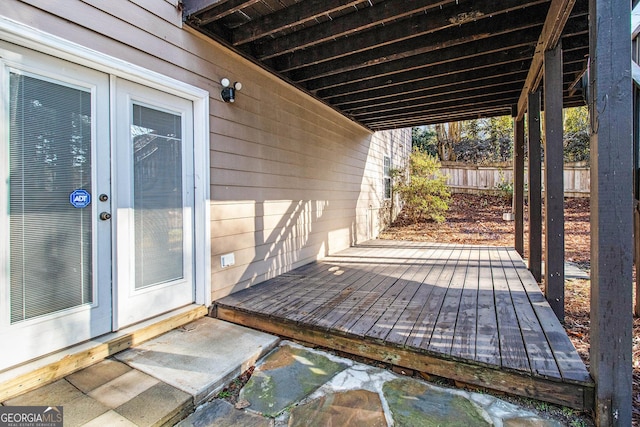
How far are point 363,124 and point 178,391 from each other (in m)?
5.78

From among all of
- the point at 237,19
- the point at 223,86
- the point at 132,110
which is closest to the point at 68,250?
the point at 132,110

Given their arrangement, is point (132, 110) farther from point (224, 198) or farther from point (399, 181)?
point (399, 181)

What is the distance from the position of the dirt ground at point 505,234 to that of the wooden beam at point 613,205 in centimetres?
14

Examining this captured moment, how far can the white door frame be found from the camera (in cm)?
200

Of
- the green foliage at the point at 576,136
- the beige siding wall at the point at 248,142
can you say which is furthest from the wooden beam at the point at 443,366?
the green foliage at the point at 576,136

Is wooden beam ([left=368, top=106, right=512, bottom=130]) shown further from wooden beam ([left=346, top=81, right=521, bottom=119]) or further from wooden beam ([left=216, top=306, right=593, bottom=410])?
wooden beam ([left=216, top=306, right=593, bottom=410])

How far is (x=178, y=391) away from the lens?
1777mm

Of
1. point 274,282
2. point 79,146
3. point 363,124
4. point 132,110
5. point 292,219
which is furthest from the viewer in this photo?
point 363,124

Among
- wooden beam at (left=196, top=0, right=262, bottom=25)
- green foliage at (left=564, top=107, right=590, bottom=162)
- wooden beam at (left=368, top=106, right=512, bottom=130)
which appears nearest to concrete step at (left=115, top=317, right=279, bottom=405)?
wooden beam at (left=196, top=0, right=262, bottom=25)

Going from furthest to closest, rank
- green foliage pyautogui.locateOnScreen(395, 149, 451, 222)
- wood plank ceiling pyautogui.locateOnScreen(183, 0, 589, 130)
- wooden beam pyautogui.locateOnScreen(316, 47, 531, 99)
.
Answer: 1. green foliage pyautogui.locateOnScreen(395, 149, 451, 222)
2. wooden beam pyautogui.locateOnScreen(316, 47, 531, 99)
3. wood plank ceiling pyautogui.locateOnScreen(183, 0, 589, 130)

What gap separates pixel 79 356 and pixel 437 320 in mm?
2493

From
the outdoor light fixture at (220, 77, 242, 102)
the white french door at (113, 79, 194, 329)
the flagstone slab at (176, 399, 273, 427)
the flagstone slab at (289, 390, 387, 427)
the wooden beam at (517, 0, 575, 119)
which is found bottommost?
the flagstone slab at (176, 399, 273, 427)

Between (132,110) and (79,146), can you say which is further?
(132,110)

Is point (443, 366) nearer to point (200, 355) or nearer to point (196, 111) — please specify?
point (200, 355)
